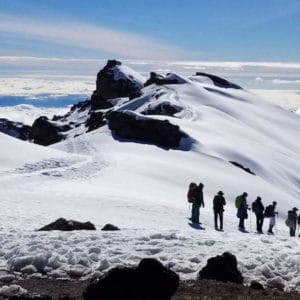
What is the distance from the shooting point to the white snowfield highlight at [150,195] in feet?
50.9

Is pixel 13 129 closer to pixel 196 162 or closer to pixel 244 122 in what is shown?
pixel 244 122

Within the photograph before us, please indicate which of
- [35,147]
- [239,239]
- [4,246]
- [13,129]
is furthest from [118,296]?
[13,129]

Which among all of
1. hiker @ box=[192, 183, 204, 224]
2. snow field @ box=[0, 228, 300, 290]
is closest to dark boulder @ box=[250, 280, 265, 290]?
snow field @ box=[0, 228, 300, 290]

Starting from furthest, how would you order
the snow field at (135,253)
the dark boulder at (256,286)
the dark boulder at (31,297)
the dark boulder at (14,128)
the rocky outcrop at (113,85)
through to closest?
the dark boulder at (14,128), the rocky outcrop at (113,85), the snow field at (135,253), the dark boulder at (256,286), the dark boulder at (31,297)

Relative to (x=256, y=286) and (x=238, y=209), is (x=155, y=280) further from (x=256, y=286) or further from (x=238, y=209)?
(x=238, y=209)

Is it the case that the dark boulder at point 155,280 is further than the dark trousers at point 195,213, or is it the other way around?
the dark trousers at point 195,213

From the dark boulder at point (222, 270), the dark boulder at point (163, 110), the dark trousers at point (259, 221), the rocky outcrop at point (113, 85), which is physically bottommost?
the dark trousers at point (259, 221)

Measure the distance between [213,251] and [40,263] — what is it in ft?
16.1

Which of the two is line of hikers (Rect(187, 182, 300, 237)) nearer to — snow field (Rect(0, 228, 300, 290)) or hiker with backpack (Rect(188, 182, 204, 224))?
hiker with backpack (Rect(188, 182, 204, 224))

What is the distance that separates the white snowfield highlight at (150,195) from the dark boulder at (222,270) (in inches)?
19.8

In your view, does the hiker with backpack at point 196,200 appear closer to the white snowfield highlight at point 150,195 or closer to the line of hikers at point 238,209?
the line of hikers at point 238,209

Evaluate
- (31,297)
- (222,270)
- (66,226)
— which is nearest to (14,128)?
(66,226)

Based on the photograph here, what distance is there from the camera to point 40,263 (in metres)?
14.9

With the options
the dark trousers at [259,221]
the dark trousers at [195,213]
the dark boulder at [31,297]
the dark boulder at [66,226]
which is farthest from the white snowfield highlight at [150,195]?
the dark boulder at [31,297]
